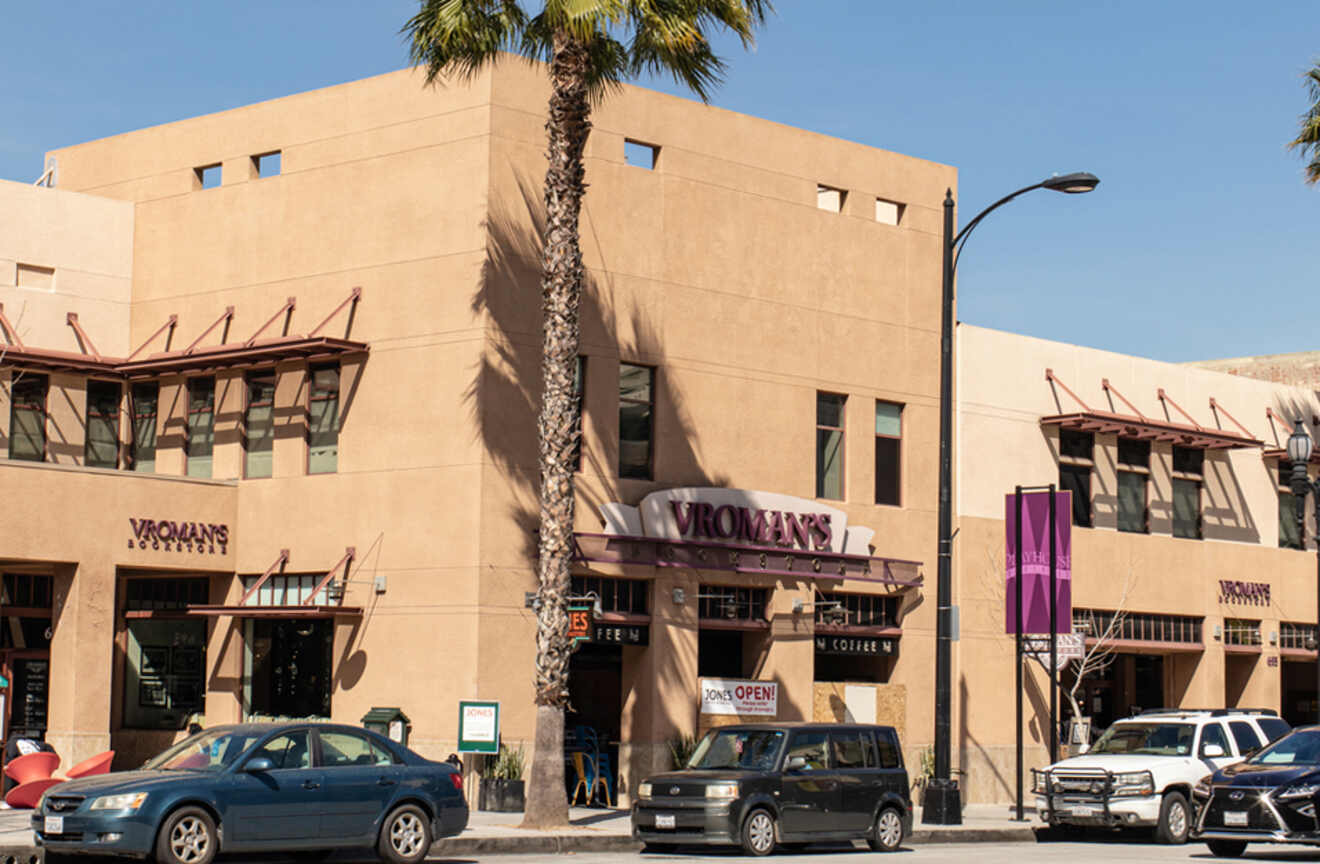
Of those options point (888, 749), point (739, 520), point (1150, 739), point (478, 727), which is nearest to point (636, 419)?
point (739, 520)

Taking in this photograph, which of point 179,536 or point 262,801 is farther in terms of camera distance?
point 179,536

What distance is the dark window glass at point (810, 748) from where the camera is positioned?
2291cm

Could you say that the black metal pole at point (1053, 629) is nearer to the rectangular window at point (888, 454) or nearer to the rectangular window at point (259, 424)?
the rectangular window at point (888, 454)

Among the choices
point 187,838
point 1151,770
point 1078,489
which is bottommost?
point 187,838

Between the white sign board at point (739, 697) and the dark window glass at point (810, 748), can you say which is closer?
the dark window glass at point (810, 748)

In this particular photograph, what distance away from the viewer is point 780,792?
22500 millimetres

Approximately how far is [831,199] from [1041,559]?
315 inches

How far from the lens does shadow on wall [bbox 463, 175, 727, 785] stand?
27.8m

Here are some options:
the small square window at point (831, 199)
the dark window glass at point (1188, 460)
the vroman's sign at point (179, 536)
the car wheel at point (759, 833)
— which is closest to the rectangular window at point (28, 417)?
the vroman's sign at point (179, 536)

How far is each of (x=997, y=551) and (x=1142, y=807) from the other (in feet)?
32.9

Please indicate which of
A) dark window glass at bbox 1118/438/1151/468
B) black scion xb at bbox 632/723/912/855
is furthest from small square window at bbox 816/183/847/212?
black scion xb at bbox 632/723/912/855

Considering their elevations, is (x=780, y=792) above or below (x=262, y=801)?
below

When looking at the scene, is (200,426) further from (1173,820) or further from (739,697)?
(1173,820)

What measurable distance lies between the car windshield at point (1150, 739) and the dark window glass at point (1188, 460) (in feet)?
41.4
